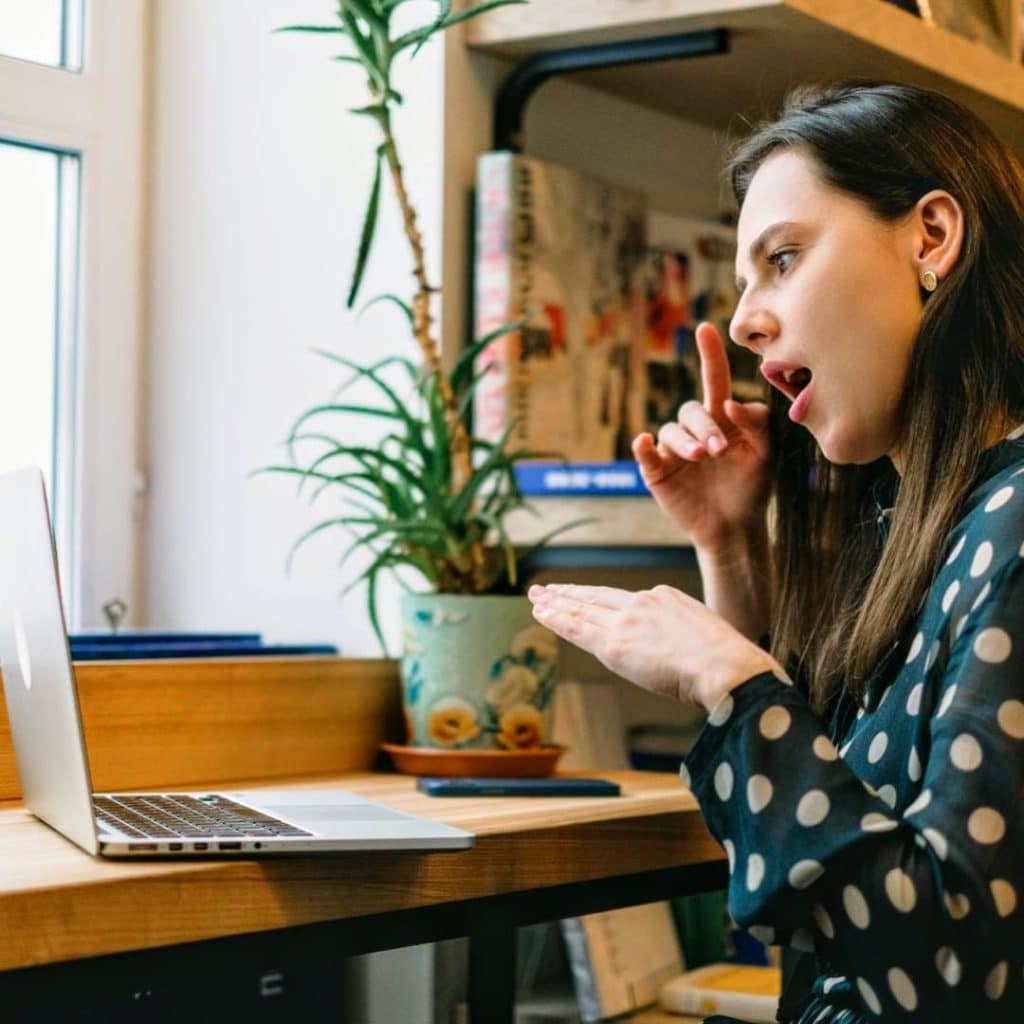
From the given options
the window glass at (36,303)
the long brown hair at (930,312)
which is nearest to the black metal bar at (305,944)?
the long brown hair at (930,312)

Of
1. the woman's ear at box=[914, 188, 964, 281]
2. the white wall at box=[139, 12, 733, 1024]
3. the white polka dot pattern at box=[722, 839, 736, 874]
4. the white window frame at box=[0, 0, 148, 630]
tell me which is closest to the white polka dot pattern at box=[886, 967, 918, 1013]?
the white polka dot pattern at box=[722, 839, 736, 874]

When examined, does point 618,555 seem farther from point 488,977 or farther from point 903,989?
point 903,989

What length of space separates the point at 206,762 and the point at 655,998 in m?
0.58

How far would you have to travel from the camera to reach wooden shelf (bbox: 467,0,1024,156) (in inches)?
64.7

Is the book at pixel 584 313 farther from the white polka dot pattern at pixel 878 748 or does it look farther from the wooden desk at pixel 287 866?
the white polka dot pattern at pixel 878 748

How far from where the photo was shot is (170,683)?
1528 mm

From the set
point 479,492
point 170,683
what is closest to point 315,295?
point 479,492

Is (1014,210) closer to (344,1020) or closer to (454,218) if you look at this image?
(454,218)

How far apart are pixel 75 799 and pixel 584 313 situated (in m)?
0.97

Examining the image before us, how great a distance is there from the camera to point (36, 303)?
1883 millimetres

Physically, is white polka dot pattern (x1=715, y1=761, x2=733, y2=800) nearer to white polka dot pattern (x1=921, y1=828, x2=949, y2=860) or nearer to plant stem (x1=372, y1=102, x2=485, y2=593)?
white polka dot pattern (x1=921, y1=828, x2=949, y2=860)

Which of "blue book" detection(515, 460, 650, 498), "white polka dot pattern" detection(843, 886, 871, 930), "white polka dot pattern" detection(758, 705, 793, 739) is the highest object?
"blue book" detection(515, 460, 650, 498)

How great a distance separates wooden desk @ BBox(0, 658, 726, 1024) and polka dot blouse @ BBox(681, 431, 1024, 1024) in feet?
0.74

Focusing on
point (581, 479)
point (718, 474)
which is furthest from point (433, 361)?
point (718, 474)
